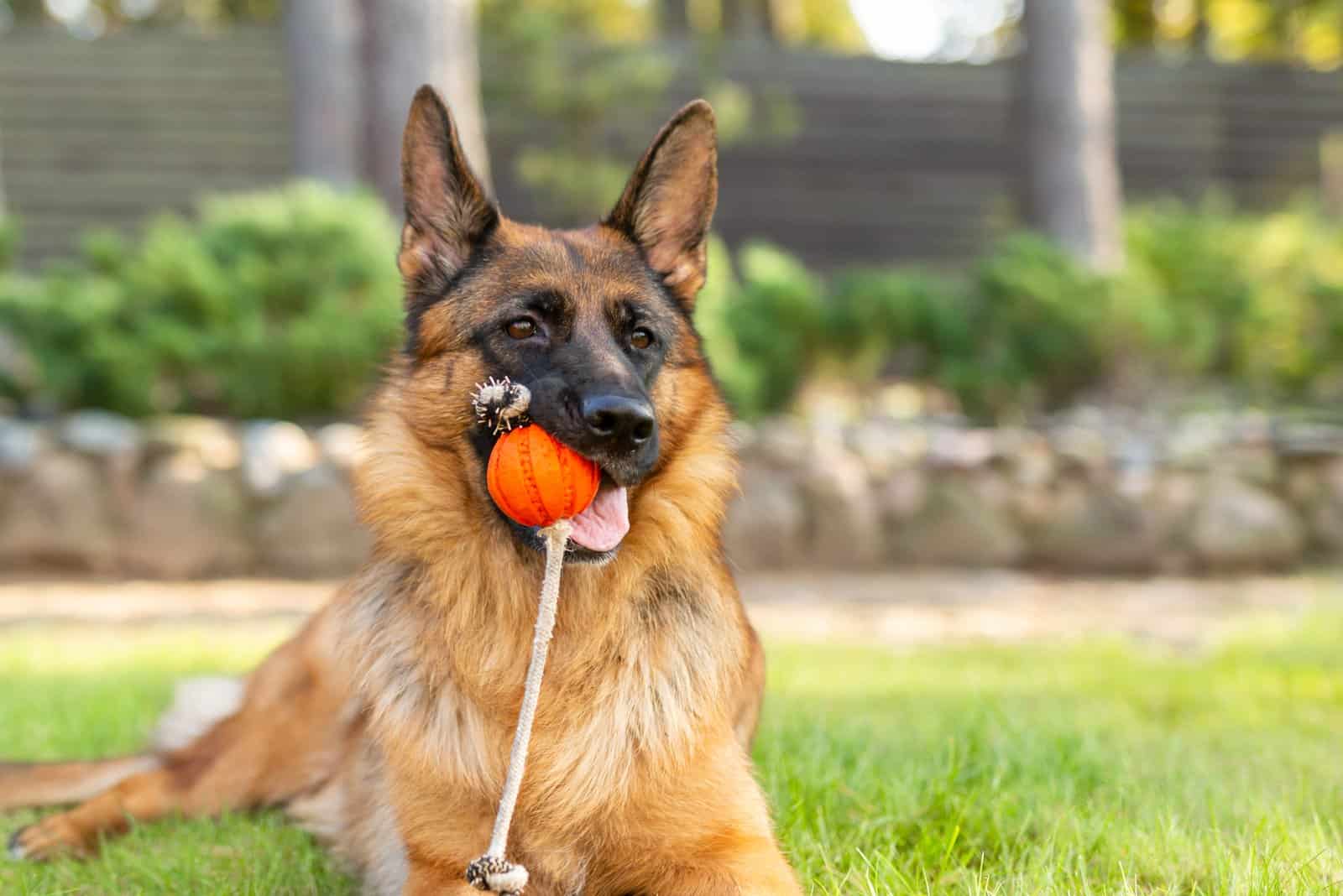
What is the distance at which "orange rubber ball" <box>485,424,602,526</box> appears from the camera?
266cm

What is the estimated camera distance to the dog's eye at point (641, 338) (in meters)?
3.21

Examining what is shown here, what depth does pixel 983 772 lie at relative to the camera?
11.8 feet

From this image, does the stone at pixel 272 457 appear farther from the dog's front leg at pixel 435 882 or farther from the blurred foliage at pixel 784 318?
the dog's front leg at pixel 435 882

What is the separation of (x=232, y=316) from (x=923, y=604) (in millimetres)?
5358

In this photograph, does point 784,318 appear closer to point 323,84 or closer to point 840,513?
point 840,513

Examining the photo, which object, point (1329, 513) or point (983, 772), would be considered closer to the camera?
point (983, 772)

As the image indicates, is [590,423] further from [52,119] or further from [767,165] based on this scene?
[52,119]

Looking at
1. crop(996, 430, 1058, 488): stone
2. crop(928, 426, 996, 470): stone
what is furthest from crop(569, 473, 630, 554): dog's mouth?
crop(996, 430, 1058, 488): stone

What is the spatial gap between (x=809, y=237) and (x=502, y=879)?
12.2 metres

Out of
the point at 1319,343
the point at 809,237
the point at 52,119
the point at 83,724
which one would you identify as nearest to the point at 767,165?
the point at 809,237

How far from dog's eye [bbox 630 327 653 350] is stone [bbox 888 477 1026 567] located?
20.2ft

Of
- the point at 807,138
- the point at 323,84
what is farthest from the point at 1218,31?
the point at 323,84

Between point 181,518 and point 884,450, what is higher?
point 884,450

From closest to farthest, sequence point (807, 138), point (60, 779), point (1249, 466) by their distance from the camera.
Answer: point (60, 779) < point (1249, 466) < point (807, 138)
